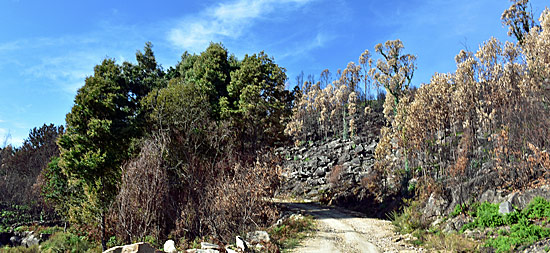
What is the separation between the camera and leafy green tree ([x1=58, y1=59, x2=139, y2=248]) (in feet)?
59.6

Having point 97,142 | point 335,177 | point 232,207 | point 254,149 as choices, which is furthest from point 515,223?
point 97,142

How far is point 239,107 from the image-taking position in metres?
20.3

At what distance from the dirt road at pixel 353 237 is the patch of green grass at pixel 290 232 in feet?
1.19

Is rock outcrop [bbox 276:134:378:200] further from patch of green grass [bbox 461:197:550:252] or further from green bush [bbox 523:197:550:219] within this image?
green bush [bbox 523:197:550:219]

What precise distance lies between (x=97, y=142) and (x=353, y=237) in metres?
15.1

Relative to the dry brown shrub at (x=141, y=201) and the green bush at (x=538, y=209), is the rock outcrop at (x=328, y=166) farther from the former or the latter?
the green bush at (x=538, y=209)

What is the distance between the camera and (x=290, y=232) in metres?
13.8

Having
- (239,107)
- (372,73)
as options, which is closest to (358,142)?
(372,73)

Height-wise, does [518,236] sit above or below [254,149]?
below

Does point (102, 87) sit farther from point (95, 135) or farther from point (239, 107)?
point (239, 107)

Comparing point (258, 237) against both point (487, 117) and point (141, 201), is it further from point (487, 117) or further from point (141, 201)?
point (487, 117)

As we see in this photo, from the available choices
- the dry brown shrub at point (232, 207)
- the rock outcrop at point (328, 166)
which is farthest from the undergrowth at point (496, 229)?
the rock outcrop at point (328, 166)

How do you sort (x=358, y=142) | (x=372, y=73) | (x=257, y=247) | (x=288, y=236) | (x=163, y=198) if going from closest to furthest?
(x=257, y=247) → (x=288, y=236) → (x=163, y=198) → (x=372, y=73) → (x=358, y=142)

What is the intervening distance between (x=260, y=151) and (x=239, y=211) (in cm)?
514
